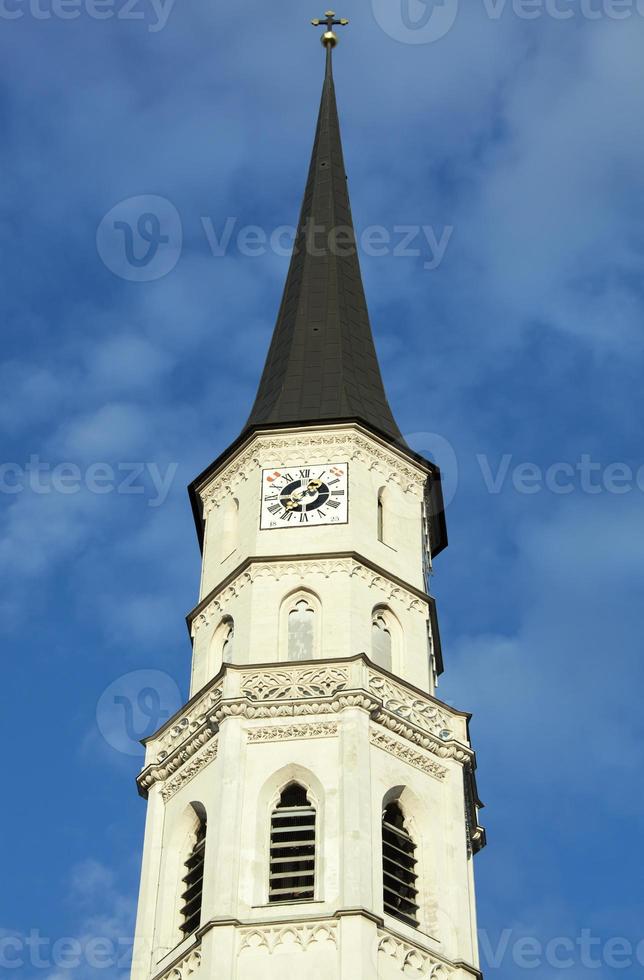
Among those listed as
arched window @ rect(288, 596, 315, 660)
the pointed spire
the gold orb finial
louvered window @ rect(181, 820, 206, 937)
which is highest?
the gold orb finial

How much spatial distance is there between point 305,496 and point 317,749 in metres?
8.24

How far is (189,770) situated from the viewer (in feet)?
154

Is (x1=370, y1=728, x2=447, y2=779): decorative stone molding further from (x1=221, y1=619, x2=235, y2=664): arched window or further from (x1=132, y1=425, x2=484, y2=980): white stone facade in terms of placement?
(x1=221, y1=619, x2=235, y2=664): arched window

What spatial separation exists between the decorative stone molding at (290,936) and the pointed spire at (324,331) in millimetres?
15147

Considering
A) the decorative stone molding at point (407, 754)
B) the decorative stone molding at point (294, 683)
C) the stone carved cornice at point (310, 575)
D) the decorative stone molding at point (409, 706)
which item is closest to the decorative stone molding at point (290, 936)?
the decorative stone molding at point (407, 754)

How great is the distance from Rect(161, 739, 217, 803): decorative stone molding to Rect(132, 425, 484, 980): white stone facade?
48 millimetres

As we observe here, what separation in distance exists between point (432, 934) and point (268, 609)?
9117 mm

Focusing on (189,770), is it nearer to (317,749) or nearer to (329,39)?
(317,749)

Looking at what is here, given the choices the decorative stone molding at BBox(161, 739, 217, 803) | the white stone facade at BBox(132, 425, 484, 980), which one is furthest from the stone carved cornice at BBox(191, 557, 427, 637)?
the decorative stone molding at BBox(161, 739, 217, 803)

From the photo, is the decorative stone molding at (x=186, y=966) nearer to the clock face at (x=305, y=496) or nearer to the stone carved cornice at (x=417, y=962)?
the stone carved cornice at (x=417, y=962)

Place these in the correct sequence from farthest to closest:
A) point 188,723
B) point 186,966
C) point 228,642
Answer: point 228,642
point 188,723
point 186,966

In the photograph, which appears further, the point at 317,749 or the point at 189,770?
the point at 189,770

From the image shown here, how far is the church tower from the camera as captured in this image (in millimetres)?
42500

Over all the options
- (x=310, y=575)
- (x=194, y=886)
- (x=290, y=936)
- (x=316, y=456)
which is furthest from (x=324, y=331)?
(x=290, y=936)
